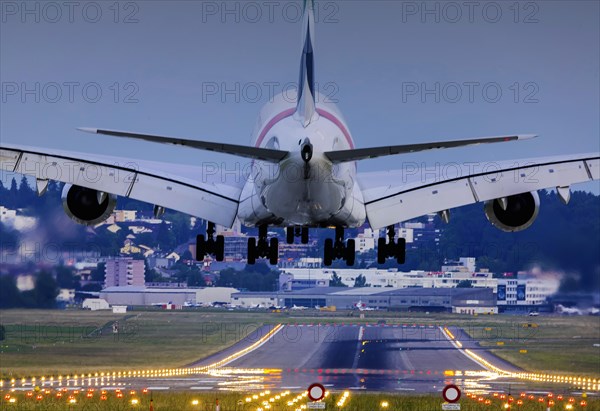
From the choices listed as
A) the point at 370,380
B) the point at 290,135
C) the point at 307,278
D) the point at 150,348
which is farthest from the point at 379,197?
the point at 307,278

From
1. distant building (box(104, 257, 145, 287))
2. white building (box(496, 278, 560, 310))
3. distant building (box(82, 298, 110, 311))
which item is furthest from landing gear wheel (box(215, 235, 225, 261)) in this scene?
distant building (box(104, 257, 145, 287))

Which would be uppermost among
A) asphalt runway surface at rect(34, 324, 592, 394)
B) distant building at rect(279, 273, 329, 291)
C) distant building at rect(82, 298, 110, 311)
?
distant building at rect(279, 273, 329, 291)

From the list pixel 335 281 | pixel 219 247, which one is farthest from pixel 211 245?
pixel 335 281

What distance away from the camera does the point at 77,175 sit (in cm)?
4497

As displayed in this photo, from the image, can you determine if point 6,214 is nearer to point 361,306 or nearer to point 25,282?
point 25,282

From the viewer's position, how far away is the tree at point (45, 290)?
6588 centimetres

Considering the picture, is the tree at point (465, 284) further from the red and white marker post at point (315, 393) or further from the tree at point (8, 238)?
the red and white marker post at point (315, 393)

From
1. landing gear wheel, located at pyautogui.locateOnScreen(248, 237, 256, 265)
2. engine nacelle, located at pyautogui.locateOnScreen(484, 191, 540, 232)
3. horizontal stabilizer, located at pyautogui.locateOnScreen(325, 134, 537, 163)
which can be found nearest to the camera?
horizontal stabilizer, located at pyautogui.locateOnScreen(325, 134, 537, 163)

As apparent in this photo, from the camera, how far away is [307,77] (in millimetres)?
39500

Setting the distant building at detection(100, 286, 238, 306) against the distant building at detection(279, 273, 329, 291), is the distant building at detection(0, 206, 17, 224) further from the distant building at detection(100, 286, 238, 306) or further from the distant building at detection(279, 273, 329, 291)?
the distant building at detection(279, 273, 329, 291)

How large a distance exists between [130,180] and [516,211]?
44.5 feet

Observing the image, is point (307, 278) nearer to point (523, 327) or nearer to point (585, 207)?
point (523, 327)

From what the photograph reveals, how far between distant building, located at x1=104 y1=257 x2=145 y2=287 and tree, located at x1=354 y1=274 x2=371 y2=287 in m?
15.7

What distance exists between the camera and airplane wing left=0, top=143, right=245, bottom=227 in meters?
43.8
